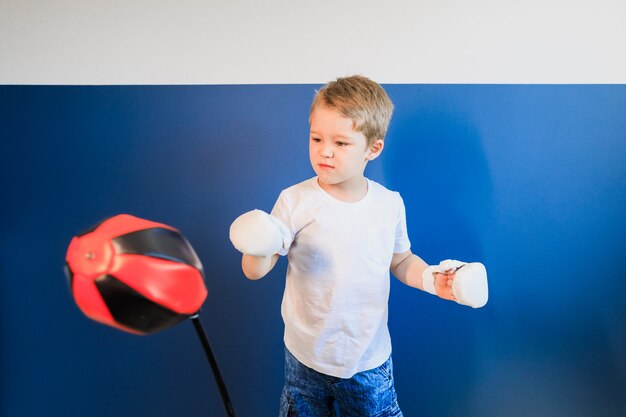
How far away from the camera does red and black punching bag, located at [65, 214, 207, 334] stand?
502 mm

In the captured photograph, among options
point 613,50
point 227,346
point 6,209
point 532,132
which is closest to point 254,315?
point 227,346

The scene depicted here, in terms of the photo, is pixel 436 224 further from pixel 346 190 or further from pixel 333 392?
pixel 333 392

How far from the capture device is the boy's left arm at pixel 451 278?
0.77 meters

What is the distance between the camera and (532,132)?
107cm

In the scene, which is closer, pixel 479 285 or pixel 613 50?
pixel 479 285

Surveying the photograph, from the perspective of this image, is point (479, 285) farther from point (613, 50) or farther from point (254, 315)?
point (613, 50)

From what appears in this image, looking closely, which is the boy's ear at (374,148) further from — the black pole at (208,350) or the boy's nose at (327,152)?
the black pole at (208,350)

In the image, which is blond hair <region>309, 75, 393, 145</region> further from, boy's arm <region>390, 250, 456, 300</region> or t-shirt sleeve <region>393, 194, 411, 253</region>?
boy's arm <region>390, 250, 456, 300</region>

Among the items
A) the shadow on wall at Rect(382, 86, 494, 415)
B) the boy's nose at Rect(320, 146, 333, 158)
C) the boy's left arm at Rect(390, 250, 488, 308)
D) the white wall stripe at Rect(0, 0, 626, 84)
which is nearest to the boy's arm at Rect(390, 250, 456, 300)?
the boy's left arm at Rect(390, 250, 488, 308)

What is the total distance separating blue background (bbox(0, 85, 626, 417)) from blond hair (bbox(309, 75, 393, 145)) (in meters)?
0.24

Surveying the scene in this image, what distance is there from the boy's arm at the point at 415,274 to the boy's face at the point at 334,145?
25cm

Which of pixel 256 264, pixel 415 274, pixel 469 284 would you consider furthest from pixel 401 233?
pixel 256 264

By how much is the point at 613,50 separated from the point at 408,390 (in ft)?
3.13

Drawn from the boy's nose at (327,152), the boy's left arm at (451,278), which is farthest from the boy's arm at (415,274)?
the boy's nose at (327,152)
